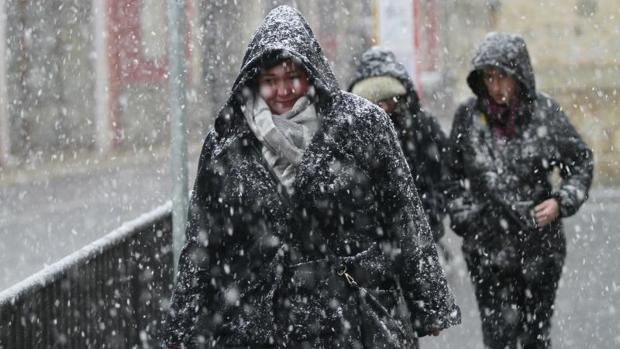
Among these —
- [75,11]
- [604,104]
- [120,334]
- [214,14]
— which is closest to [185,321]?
[120,334]

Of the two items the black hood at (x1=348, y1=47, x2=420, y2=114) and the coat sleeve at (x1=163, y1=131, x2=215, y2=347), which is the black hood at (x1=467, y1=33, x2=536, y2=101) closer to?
the black hood at (x1=348, y1=47, x2=420, y2=114)

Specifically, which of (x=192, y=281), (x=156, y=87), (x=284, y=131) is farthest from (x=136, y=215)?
(x=284, y=131)

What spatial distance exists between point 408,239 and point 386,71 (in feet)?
9.45

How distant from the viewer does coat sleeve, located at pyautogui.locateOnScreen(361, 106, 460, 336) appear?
3975 mm

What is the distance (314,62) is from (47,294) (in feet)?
4.34

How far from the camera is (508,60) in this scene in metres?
6.32

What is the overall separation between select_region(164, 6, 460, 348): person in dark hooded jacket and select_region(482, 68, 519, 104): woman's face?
2.33m

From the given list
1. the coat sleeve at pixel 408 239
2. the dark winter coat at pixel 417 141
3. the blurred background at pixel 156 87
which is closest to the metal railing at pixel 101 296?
the coat sleeve at pixel 408 239

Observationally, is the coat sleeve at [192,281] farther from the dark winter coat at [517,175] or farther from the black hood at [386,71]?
the black hood at [386,71]

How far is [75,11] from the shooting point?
26406 millimetres

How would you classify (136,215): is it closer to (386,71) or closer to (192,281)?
(386,71)

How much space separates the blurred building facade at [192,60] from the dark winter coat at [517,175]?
39.9ft

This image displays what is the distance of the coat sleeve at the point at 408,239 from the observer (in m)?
3.97

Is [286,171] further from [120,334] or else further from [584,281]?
[584,281]
